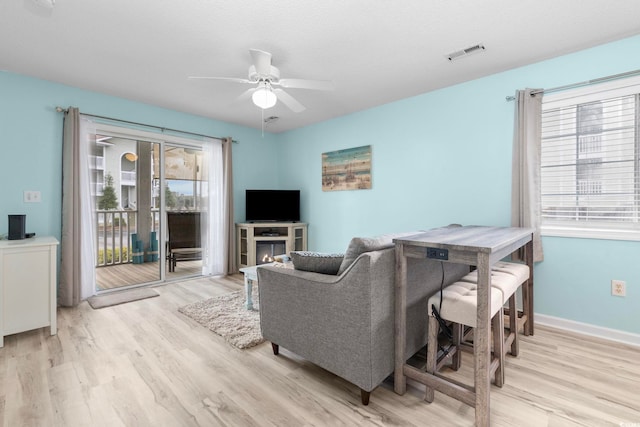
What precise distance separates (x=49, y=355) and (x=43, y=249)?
896 millimetres

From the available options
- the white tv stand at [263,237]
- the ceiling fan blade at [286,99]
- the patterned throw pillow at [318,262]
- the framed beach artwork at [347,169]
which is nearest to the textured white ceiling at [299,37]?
the ceiling fan blade at [286,99]

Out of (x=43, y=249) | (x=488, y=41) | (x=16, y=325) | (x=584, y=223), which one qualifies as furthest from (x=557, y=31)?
(x=16, y=325)

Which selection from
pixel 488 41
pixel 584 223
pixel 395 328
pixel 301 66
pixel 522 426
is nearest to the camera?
pixel 522 426

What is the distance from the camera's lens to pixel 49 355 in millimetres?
2168

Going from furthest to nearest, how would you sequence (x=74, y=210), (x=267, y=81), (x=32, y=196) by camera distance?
(x=74, y=210)
(x=32, y=196)
(x=267, y=81)

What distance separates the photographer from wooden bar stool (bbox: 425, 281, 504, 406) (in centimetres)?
152

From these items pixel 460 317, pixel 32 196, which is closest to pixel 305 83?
pixel 460 317

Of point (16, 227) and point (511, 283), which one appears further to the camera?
point (16, 227)

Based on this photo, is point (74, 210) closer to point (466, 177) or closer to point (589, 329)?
point (466, 177)

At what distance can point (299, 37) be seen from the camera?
226 cm

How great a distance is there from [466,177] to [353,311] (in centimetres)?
221

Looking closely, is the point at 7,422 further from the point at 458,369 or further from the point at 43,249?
the point at 458,369

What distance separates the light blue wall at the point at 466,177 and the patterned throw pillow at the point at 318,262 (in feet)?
6.34

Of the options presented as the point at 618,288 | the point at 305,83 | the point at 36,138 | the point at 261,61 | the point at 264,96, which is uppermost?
the point at 261,61
